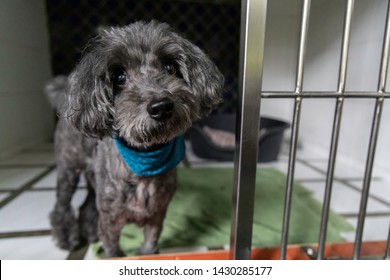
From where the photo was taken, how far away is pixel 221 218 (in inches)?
46.6

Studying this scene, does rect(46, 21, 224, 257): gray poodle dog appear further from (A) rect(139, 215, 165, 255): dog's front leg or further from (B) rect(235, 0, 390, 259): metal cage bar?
(B) rect(235, 0, 390, 259): metal cage bar

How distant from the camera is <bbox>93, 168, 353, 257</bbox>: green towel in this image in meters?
1.03

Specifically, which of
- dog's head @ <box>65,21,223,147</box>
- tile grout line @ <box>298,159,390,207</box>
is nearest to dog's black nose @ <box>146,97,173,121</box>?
dog's head @ <box>65,21,223,147</box>

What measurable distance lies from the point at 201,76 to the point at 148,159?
238 mm

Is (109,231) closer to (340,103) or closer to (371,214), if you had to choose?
(340,103)

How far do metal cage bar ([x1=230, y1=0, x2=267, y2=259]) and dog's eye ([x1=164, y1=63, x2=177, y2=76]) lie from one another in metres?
0.18

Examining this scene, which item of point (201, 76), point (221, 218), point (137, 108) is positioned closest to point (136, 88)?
point (137, 108)

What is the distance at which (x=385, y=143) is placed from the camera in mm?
1498

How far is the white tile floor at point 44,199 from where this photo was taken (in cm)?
94

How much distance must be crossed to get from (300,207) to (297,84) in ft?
2.46

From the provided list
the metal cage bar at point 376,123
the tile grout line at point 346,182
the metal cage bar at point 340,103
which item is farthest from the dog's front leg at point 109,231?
the tile grout line at point 346,182

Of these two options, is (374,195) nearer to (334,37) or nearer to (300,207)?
(300,207)

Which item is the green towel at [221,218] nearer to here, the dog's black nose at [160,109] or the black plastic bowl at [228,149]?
the black plastic bowl at [228,149]

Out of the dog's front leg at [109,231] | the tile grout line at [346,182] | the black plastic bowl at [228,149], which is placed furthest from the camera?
the black plastic bowl at [228,149]
